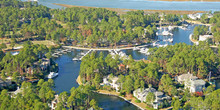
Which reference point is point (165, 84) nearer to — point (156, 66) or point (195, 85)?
point (195, 85)

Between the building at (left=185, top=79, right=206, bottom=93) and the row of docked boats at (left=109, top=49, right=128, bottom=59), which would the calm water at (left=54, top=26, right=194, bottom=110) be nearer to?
the row of docked boats at (left=109, top=49, right=128, bottom=59)

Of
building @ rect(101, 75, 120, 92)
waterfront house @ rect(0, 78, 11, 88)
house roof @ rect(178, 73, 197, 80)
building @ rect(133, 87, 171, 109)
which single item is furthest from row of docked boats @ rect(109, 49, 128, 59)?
waterfront house @ rect(0, 78, 11, 88)

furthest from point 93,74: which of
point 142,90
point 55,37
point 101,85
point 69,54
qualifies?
point 55,37

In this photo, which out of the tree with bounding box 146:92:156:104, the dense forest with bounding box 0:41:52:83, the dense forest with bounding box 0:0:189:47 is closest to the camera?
the tree with bounding box 146:92:156:104

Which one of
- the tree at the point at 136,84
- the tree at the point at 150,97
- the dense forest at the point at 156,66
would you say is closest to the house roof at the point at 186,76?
the dense forest at the point at 156,66

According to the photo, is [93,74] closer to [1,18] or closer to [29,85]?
[29,85]

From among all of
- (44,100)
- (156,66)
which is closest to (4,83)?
(44,100)

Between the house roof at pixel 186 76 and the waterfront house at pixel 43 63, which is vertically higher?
the waterfront house at pixel 43 63

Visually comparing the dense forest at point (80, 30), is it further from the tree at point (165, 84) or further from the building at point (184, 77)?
the tree at point (165, 84)

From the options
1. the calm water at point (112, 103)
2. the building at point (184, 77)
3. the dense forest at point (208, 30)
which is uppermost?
the dense forest at point (208, 30)
